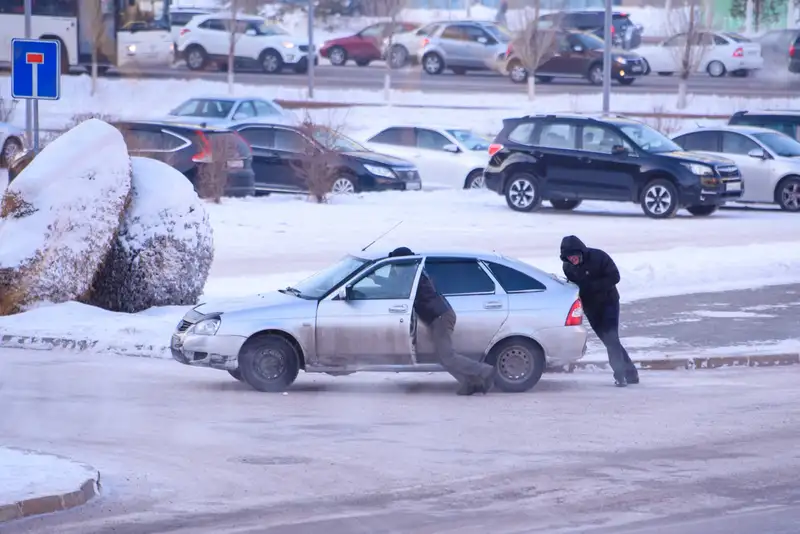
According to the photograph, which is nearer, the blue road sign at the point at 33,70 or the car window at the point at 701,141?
the blue road sign at the point at 33,70

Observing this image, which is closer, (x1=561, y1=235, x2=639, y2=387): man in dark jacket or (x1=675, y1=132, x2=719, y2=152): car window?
(x1=561, y1=235, x2=639, y2=387): man in dark jacket

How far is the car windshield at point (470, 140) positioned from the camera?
3294 centimetres

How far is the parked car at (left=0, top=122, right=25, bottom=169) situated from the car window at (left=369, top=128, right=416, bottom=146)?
7.73 meters

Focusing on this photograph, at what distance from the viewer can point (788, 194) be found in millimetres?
29000

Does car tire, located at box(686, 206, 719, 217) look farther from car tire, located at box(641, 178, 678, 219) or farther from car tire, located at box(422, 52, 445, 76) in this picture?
car tire, located at box(422, 52, 445, 76)

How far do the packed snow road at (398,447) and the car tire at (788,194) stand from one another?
15.0m

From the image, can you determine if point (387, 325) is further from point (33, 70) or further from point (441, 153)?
point (441, 153)

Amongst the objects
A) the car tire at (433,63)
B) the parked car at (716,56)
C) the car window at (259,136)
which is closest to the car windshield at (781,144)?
the car window at (259,136)

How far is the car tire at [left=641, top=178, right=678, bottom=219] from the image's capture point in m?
27.0

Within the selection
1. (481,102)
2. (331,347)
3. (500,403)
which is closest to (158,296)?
(331,347)

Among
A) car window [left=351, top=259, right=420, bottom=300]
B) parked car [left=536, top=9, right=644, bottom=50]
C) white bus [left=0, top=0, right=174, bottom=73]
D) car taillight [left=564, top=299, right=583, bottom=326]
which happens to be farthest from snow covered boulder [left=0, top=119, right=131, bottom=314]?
parked car [left=536, top=9, right=644, bottom=50]

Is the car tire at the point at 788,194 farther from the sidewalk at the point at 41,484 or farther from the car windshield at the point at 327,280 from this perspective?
the sidewalk at the point at 41,484

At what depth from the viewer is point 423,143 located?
32.8 m

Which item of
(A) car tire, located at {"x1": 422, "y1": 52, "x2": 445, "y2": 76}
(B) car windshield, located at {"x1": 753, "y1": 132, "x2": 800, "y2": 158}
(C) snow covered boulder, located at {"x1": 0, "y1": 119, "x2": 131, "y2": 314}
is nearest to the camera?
(C) snow covered boulder, located at {"x1": 0, "y1": 119, "x2": 131, "y2": 314}
